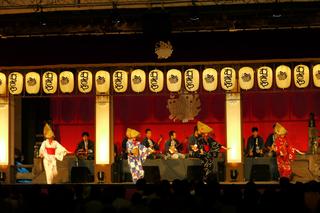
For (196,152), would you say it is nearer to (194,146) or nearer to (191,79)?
(194,146)

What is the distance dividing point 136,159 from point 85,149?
223 centimetres

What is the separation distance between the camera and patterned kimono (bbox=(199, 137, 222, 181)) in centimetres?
2120

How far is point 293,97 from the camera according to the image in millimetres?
25078

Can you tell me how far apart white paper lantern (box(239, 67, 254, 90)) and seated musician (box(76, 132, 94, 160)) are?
544cm

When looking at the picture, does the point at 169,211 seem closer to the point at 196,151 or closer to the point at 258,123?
the point at 196,151

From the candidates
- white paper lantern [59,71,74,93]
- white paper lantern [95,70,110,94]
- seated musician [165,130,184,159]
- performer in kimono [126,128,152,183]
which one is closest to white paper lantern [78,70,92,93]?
white paper lantern [95,70,110,94]

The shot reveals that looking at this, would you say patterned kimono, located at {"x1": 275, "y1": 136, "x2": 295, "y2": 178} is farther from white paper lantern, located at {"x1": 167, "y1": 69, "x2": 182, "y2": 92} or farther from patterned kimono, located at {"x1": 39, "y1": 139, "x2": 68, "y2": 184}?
patterned kimono, located at {"x1": 39, "y1": 139, "x2": 68, "y2": 184}

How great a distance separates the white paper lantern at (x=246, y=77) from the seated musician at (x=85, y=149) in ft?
17.9

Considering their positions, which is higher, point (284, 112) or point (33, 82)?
point (33, 82)

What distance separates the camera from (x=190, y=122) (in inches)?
1016

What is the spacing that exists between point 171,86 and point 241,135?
105 inches

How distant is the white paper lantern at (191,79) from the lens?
21422 millimetres

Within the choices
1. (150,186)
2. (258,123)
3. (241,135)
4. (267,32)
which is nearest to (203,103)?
(258,123)

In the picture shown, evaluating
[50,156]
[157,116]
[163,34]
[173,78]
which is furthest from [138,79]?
[157,116]
